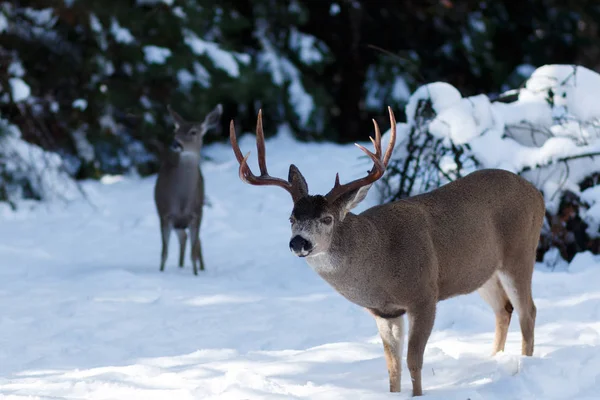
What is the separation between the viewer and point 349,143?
1526 cm

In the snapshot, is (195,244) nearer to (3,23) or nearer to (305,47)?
(3,23)

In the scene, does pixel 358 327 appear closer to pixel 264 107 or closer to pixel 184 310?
pixel 184 310

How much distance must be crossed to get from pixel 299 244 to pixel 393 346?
2.99 ft

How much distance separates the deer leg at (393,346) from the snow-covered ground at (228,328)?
10 centimetres

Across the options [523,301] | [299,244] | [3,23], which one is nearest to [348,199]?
[299,244]

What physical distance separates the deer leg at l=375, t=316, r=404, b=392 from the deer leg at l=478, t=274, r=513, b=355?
0.80 metres

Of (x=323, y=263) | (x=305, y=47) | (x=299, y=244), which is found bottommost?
(x=323, y=263)

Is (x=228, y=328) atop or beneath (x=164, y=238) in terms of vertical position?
beneath

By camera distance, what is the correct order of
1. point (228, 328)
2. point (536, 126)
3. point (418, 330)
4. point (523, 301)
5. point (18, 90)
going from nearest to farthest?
point (418, 330), point (523, 301), point (228, 328), point (536, 126), point (18, 90)

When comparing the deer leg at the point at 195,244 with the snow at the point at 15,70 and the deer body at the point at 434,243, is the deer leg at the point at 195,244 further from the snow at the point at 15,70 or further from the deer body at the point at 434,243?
the snow at the point at 15,70

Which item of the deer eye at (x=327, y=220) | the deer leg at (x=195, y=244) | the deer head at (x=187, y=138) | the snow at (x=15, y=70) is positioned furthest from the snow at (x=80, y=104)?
the deer eye at (x=327, y=220)

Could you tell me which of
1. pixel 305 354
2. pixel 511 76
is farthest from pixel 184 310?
pixel 511 76

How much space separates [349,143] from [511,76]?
2.84 meters

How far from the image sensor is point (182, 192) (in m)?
8.23
